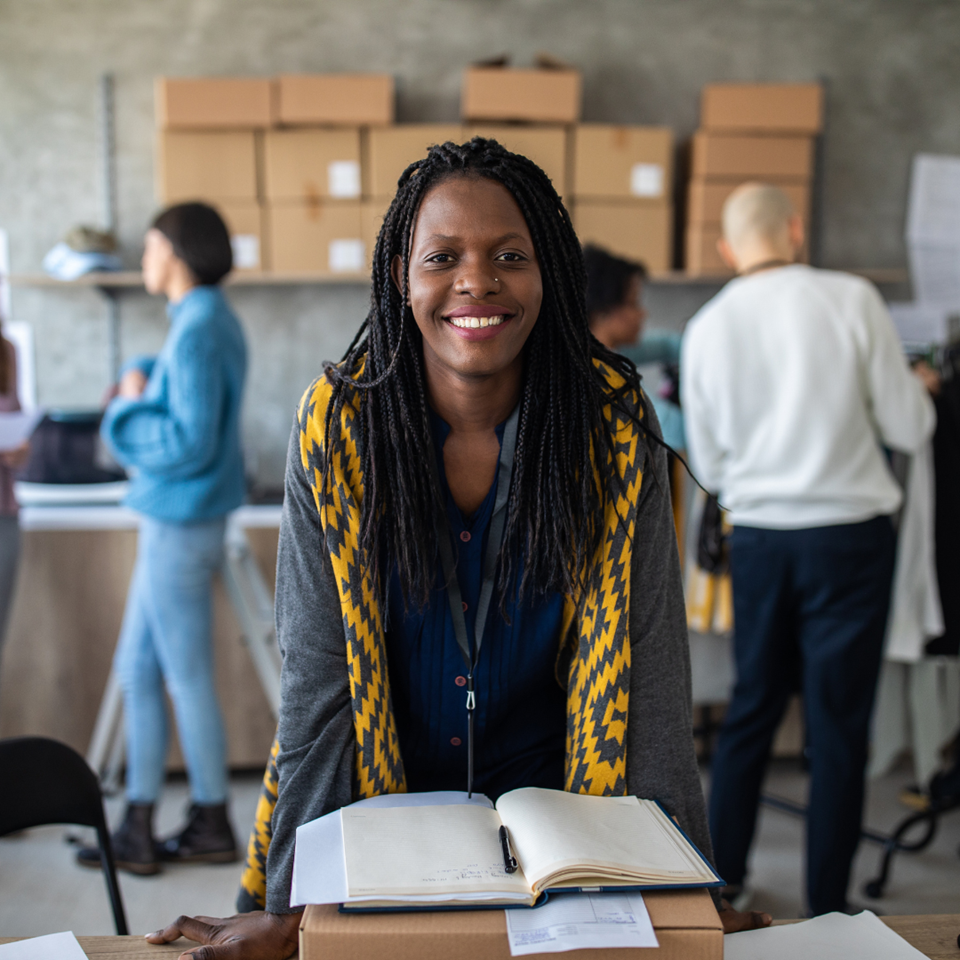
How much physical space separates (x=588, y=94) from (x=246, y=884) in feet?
10.8

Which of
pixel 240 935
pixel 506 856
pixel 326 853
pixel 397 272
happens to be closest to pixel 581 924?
pixel 506 856

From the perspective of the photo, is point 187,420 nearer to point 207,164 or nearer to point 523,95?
point 207,164

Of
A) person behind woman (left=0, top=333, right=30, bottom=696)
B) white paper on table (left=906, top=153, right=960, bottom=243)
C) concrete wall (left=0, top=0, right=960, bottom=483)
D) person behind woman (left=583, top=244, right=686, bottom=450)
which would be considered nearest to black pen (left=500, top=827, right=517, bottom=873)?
person behind woman (left=583, top=244, right=686, bottom=450)

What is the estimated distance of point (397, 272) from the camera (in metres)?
Answer: 1.03

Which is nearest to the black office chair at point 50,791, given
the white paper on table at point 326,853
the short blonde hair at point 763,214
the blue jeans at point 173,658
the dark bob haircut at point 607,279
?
the white paper on table at point 326,853

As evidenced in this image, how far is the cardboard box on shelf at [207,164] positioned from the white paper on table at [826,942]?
9.72ft

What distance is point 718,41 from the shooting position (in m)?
3.55

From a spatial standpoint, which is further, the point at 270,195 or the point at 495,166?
the point at 270,195

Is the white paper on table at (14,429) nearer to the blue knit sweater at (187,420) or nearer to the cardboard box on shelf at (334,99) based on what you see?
the blue knit sweater at (187,420)

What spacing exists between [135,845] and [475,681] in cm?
160

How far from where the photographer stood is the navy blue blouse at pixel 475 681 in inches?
40.8

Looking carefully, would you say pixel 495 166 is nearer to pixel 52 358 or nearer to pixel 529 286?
pixel 529 286

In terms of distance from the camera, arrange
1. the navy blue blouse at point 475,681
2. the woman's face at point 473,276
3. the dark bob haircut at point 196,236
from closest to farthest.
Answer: the woman's face at point 473,276 < the navy blue blouse at point 475,681 < the dark bob haircut at point 196,236

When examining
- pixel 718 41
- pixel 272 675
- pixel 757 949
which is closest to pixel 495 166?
pixel 757 949
